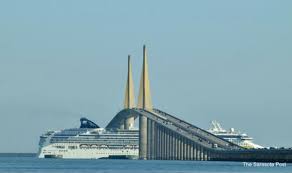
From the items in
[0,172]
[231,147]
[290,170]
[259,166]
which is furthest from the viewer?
[231,147]

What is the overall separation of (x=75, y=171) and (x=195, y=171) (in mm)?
11475

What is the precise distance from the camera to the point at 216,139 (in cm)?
19862

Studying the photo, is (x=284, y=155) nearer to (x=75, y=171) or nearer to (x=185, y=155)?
(x=185, y=155)

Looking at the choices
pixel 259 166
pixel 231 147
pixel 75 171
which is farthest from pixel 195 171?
pixel 231 147

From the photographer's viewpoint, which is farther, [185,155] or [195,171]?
[185,155]

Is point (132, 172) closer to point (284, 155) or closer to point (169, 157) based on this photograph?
point (284, 155)

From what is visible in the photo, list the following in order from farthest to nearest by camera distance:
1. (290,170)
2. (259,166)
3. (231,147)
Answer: (231,147)
(259,166)
(290,170)

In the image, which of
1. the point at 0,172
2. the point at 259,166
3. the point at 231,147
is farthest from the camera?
the point at 231,147

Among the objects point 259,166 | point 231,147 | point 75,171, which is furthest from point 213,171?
point 231,147

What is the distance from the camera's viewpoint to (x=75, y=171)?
135875mm

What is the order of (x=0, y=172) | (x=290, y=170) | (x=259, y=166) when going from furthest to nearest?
(x=259, y=166)
(x=290, y=170)
(x=0, y=172)

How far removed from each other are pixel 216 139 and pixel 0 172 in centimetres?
7006

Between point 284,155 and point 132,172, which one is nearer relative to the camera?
point 132,172

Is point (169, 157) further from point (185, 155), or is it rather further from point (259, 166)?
point (259, 166)
